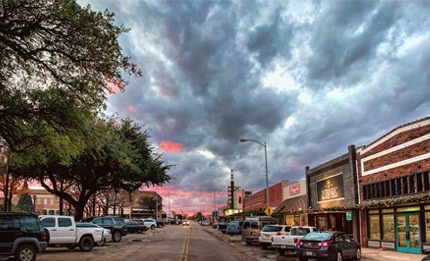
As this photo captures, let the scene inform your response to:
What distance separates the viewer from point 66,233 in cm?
2373

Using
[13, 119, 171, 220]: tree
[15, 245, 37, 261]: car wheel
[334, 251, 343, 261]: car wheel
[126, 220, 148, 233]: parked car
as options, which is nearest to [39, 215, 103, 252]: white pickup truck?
[15, 245, 37, 261]: car wheel

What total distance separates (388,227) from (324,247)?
10.3 m

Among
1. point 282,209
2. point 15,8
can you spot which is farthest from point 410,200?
point 282,209

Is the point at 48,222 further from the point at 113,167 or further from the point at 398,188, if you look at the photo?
the point at 398,188

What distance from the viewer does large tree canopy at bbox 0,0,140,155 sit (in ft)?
49.0

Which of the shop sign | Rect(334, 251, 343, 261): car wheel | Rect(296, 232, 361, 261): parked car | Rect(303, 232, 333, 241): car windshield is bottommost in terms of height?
Rect(334, 251, 343, 261): car wheel

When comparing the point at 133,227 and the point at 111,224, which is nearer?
the point at 111,224

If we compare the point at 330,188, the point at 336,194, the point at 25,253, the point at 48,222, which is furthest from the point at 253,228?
the point at 25,253

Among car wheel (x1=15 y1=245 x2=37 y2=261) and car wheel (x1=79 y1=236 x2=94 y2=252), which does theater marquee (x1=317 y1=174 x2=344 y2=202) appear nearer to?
car wheel (x1=79 y1=236 x2=94 y2=252)

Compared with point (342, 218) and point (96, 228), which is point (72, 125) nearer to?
point (96, 228)

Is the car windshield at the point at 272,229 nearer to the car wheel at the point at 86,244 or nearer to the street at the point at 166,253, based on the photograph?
the street at the point at 166,253

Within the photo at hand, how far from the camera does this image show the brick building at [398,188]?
2367 centimetres

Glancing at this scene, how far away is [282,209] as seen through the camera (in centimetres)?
5125

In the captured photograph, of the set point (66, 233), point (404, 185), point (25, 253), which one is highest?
point (404, 185)
